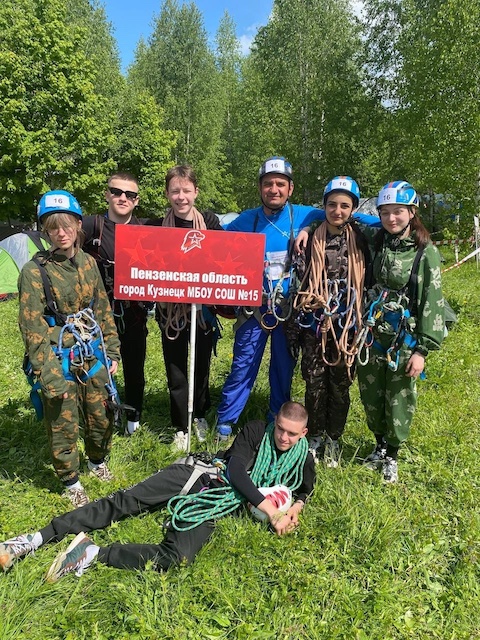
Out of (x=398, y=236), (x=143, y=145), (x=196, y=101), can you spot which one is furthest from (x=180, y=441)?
(x=196, y=101)

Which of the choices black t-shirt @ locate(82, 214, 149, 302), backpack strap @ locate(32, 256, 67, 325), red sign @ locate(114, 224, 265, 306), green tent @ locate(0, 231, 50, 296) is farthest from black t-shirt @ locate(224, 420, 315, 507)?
green tent @ locate(0, 231, 50, 296)

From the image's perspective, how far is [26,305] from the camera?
10.5 ft

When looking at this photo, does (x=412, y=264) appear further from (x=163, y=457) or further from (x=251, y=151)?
(x=251, y=151)

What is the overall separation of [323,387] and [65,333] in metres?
2.20

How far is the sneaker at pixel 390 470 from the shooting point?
3924 mm

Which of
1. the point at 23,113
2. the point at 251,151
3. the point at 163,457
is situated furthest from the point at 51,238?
the point at 251,151

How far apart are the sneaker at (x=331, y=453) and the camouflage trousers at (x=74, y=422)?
1920 mm

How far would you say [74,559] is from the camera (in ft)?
9.52

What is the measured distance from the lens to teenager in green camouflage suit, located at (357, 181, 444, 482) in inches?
136

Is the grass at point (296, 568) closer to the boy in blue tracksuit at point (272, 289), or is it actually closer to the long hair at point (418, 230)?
the boy in blue tracksuit at point (272, 289)

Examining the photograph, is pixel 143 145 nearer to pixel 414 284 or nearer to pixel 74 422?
pixel 74 422

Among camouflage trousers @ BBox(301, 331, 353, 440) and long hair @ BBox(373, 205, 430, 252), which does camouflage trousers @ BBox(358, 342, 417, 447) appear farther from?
long hair @ BBox(373, 205, 430, 252)

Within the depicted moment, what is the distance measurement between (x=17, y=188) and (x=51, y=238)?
64.2ft

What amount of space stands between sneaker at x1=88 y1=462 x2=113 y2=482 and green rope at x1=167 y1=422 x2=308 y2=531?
0.79 m
